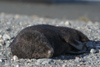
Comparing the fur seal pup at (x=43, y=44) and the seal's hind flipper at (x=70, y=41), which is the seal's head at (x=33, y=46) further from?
the seal's hind flipper at (x=70, y=41)

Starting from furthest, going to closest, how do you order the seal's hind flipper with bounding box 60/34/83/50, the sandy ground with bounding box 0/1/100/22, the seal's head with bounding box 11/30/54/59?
the sandy ground with bounding box 0/1/100/22
the seal's hind flipper with bounding box 60/34/83/50
the seal's head with bounding box 11/30/54/59

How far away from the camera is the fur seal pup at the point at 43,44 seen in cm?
602

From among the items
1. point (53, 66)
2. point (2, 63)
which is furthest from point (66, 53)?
point (2, 63)

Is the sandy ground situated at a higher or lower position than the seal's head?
lower

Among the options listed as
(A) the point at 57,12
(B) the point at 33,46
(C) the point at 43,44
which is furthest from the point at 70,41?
(A) the point at 57,12

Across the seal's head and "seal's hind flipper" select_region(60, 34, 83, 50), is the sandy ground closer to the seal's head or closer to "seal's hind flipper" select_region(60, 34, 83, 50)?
"seal's hind flipper" select_region(60, 34, 83, 50)

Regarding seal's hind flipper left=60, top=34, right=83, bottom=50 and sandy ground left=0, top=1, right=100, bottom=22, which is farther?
sandy ground left=0, top=1, right=100, bottom=22

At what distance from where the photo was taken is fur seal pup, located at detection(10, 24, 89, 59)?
19.7 ft

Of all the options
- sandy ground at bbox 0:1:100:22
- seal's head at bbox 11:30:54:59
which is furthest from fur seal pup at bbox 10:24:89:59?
sandy ground at bbox 0:1:100:22

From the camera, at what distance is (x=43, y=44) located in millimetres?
6016

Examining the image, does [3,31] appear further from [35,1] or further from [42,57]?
[35,1]

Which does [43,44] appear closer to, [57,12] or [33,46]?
[33,46]

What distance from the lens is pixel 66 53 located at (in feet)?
22.7

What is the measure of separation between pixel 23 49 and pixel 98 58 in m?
Answer: 1.79
